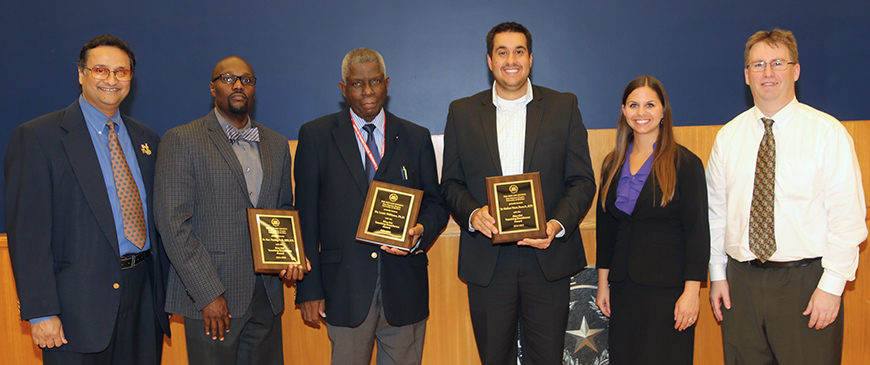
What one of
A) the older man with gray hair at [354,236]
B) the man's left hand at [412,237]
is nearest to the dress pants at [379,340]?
the older man with gray hair at [354,236]

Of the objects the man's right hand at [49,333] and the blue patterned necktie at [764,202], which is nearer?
the man's right hand at [49,333]

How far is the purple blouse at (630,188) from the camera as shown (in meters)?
2.45

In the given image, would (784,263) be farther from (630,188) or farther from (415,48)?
(415,48)

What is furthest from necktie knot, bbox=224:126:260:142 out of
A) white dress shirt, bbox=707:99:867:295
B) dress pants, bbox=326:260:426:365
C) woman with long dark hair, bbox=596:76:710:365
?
white dress shirt, bbox=707:99:867:295

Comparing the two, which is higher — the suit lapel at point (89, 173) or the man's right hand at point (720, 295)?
the suit lapel at point (89, 173)

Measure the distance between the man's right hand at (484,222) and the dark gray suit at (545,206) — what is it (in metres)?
0.04

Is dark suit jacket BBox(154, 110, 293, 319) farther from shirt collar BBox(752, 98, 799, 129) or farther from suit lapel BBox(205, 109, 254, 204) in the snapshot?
shirt collar BBox(752, 98, 799, 129)

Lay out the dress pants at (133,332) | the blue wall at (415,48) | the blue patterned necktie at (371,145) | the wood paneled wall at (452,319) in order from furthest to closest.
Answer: the blue wall at (415,48)
the wood paneled wall at (452,319)
the blue patterned necktie at (371,145)
the dress pants at (133,332)

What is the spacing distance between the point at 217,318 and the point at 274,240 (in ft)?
1.35

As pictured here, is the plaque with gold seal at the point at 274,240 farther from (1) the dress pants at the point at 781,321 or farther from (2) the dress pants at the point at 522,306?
(1) the dress pants at the point at 781,321

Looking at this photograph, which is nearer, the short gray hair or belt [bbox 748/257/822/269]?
belt [bbox 748/257/822/269]

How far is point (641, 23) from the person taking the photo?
4457mm

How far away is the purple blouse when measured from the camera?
8.05 feet

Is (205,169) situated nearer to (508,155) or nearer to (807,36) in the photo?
(508,155)
